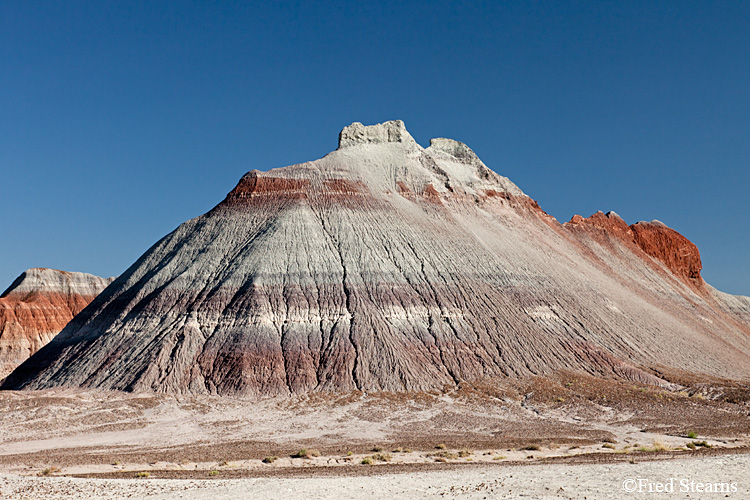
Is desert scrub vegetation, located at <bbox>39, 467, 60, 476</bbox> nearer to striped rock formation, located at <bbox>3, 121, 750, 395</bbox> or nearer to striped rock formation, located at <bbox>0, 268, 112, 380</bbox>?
striped rock formation, located at <bbox>3, 121, 750, 395</bbox>

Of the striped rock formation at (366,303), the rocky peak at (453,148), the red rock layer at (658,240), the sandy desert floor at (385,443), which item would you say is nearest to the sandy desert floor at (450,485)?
the sandy desert floor at (385,443)

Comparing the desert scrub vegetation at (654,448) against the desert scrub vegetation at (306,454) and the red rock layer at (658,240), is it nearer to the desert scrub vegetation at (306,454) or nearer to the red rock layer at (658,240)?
the desert scrub vegetation at (306,454)

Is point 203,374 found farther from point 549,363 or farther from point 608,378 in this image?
point 608,378

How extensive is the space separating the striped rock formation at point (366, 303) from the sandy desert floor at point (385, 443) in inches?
129

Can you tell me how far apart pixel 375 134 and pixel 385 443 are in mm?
47757

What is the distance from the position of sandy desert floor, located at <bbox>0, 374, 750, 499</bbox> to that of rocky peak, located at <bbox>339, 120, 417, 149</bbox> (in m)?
36.6

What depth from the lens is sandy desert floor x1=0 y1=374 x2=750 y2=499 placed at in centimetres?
1959

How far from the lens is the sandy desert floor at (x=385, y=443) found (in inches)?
771

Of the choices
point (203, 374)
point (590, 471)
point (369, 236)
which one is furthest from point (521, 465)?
point (369, 236)

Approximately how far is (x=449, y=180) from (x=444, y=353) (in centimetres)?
2672

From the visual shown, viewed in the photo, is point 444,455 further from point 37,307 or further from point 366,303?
point 37,307

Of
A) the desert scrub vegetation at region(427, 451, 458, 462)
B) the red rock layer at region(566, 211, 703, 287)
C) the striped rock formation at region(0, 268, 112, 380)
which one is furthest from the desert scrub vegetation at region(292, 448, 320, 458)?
the striped rock formation at region(0, 268, 112, 380)

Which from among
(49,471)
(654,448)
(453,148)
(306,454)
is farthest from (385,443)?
(453,148)

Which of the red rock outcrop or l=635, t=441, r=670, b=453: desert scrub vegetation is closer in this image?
l=635, t=441, r=670, b=453: desert scrub vegetation
